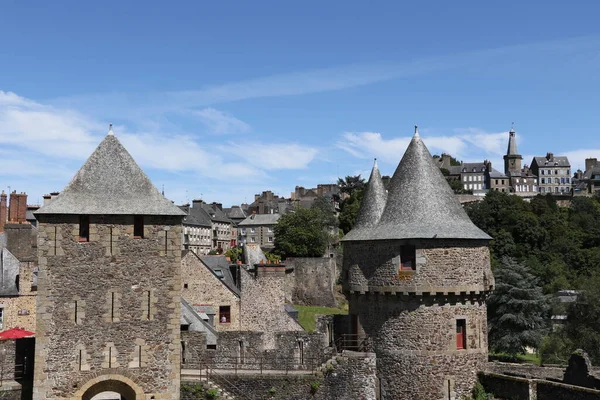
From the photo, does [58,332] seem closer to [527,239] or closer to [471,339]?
[471,339]

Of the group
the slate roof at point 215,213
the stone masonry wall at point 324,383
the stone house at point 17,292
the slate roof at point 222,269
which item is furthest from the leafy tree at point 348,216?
the stone masonry wall at point 324,383

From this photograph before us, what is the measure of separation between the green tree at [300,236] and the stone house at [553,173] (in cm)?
7961

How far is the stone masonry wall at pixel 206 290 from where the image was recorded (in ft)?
→ 121

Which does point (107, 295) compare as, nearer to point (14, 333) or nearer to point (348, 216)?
point (14, 333)

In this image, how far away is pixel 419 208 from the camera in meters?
24.7

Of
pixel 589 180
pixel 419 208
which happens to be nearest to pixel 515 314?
pixel 419 208

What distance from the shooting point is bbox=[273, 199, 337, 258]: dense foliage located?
2854 inches

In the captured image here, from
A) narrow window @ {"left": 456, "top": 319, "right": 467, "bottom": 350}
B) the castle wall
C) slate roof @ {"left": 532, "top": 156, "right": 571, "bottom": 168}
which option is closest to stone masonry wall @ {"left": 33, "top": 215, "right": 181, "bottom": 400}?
the castle wall

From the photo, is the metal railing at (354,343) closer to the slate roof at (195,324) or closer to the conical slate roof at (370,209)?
the conical slate roof at (370,209)

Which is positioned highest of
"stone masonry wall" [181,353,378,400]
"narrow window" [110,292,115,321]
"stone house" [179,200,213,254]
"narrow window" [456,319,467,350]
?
"stone house" [179,200,213,254]

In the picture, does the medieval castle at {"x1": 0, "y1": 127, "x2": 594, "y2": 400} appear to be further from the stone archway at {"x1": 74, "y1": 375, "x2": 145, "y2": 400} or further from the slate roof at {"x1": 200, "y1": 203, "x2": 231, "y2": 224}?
the slate roof at {"x1": 200, "y1": 203, "x2": 231, "y2": 224}

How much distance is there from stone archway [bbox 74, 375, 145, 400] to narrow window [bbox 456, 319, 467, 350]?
36.9ft

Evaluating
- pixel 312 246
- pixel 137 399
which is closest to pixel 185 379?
pixel 137 399

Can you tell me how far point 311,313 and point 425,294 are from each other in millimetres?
32273
